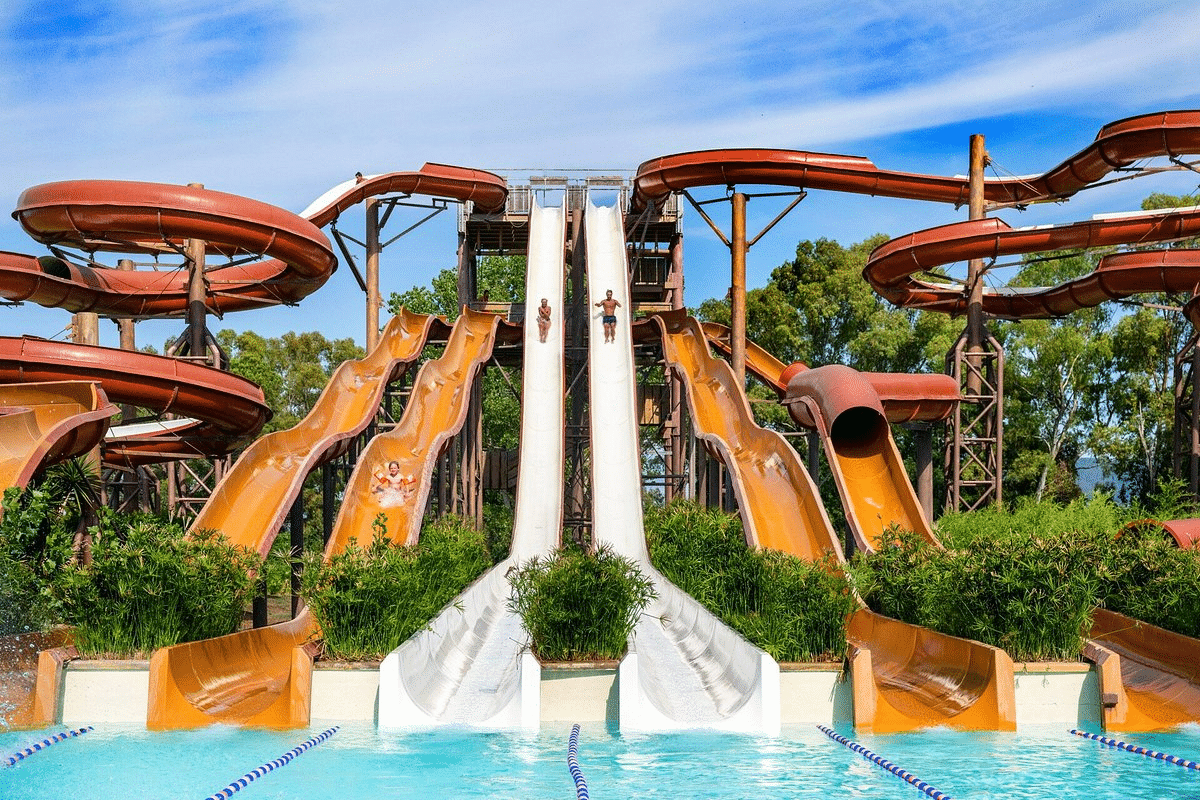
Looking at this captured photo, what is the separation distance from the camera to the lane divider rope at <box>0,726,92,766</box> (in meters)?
8.66

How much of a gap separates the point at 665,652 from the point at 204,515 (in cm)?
591

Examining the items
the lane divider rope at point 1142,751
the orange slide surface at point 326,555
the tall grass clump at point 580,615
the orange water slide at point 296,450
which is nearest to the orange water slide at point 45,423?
the orange water slide at point 296,450

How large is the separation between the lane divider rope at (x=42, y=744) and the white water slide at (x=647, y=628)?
428cm

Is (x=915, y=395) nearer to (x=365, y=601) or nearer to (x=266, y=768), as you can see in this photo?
(x=365, y=601)

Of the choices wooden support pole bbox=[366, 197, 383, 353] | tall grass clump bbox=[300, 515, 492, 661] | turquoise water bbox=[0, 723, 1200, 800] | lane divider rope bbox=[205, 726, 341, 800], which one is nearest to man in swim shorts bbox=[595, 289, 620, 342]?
wooden support pole bbox=[366, 197, 383, 353]

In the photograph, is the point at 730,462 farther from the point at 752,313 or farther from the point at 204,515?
the point at 752,313

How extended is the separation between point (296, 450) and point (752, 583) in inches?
283

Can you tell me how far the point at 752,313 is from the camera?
133 feet

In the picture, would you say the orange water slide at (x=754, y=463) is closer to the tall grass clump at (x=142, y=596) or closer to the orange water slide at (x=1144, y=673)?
the orange water slide at (x=1144, y=673)

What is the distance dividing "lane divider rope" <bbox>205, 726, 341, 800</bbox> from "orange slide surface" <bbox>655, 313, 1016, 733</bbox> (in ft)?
13.8

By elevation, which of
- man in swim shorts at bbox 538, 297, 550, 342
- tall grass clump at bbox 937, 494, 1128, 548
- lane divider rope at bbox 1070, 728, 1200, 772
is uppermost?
man in swim shorts at bbox 538, 297, 550, 342

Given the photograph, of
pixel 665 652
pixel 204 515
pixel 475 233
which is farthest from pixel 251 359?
pixel 665 652

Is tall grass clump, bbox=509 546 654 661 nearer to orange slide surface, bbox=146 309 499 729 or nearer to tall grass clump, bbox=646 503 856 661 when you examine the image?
tall grass clump, bbox=646 503 856 661

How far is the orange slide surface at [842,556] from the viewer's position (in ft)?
32.2
